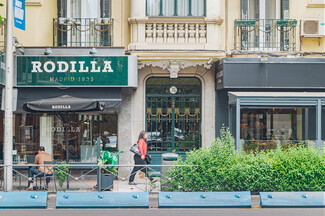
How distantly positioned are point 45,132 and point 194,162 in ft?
22.2

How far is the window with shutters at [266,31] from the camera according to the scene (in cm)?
1681

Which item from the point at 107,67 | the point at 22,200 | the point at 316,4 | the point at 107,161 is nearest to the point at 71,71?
the point at 107,67

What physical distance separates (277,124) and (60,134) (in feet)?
25.9

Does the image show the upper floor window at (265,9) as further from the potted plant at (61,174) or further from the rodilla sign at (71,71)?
the potted plant at (61,174)

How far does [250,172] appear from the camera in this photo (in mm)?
12461

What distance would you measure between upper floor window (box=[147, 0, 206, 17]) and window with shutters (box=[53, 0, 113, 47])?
60.5 inches

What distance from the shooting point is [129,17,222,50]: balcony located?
53.0 feet

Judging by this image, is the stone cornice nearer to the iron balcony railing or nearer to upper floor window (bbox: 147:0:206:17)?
upper floor window (bbox: 147:0:206:17)

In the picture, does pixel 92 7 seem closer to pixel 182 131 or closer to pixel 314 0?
pixel 182 131

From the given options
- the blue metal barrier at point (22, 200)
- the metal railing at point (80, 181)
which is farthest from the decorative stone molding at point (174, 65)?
the blue metal barrier at point (22, 200)

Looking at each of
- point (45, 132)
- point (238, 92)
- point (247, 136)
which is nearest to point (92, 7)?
point (45, 132)

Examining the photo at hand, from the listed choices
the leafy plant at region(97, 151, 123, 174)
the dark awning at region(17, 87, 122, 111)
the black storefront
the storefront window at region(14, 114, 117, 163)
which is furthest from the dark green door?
the leafy plant at region(97, 151, 123, 174)

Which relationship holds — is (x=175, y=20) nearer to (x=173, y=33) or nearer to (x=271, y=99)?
(x=173, y=33)

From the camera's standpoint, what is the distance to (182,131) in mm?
17438
